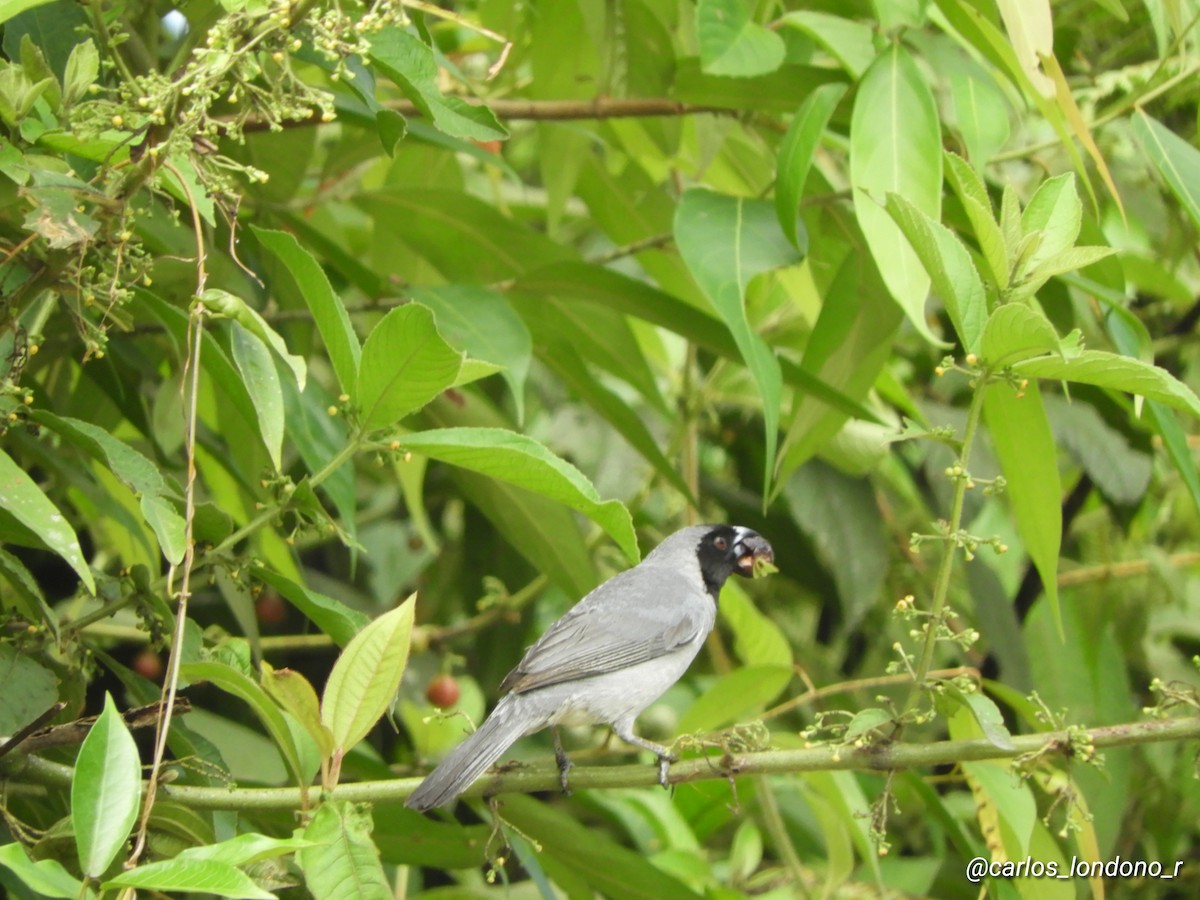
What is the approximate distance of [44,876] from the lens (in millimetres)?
1405

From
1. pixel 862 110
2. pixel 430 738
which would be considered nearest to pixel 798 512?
pixel 430 738

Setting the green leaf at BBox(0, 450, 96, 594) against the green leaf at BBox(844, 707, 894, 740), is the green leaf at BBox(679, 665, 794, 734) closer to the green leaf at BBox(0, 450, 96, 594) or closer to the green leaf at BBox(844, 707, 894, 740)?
the green leaf at BBox(844, 707, 894, 740)

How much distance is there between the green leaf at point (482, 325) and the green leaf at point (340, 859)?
107cm

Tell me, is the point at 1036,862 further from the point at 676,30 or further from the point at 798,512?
the point at 676,30

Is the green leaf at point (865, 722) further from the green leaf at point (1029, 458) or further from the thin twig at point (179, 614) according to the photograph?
the thin twig at point (179, 614)

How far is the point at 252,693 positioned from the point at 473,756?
2.01 ft

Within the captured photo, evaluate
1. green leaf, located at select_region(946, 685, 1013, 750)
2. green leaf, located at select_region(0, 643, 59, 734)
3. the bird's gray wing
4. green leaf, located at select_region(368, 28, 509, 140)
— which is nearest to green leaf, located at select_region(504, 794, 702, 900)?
the bird's gray wing

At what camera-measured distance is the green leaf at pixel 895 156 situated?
2229 mm

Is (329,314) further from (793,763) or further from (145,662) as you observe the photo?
(145,662)

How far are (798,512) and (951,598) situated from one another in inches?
34.6

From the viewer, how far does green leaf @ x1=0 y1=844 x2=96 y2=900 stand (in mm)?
1364

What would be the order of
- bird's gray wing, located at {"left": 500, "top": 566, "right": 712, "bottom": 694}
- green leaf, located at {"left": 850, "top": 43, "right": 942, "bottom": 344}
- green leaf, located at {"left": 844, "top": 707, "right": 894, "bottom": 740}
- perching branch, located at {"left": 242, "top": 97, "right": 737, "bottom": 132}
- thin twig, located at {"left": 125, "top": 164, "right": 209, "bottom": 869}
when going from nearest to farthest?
thin twig, located at {"left": 125, "top": 164, "right": 209, "bottom": 869} < green leaf, located at {"left": 844, "top": 707, "right": 894, "bottom": 740} < green leaf, located at {"left": 850, "top": 43, "right": 942, "bottom": 344} < bird's gray wing, located at {"left": 500, "top": 566, "right": 712, "bottom": 694} < perching branch, located at {"left": 242, "top": 97, "right": 737, "bottom": 132}

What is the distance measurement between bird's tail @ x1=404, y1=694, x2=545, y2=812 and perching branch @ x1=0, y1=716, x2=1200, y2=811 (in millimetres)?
124

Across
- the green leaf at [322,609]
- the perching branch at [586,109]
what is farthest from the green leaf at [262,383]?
the perching branch at [586,109]
